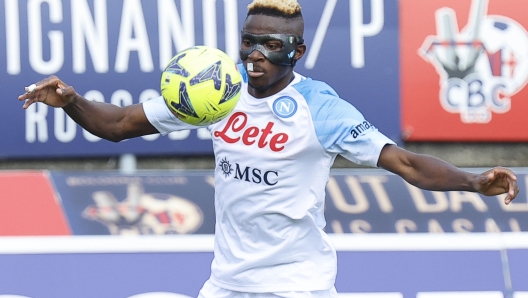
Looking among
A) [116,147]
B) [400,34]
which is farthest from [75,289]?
[400,34]

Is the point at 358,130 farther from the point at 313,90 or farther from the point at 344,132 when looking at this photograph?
the point at 313,90

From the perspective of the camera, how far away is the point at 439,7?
6.66 metres

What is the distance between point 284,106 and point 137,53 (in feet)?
9.60

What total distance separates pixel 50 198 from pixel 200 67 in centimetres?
213

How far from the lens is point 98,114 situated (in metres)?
3.99

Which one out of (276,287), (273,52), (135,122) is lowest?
(276,287)

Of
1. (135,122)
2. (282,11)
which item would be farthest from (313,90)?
(135,122)

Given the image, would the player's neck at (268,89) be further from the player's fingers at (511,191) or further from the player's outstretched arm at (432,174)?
the player's fingers at (511,191)

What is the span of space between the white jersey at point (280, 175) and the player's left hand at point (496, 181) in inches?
16.7

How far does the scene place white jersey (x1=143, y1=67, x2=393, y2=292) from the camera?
3.86 meters

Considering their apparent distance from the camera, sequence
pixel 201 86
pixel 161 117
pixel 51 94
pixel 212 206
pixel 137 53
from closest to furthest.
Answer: pixel 201 86, pixel 51 94, pixel 161 117, pixel 212 206, pixel 137 53

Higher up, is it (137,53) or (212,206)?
(137,53)

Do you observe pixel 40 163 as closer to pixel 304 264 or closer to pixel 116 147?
pixel 116 147

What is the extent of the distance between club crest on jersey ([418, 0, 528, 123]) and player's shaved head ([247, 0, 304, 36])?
286 centimetres
